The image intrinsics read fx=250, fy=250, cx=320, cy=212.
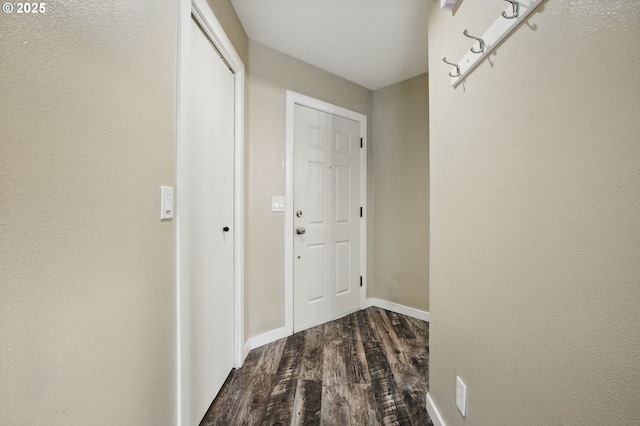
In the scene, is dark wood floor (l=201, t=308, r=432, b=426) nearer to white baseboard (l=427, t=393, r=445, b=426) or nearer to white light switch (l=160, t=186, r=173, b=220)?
white baseboard (l=427, t=393, r=445, b=426)

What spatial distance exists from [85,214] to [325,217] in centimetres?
194

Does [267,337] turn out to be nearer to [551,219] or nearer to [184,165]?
[184,165]

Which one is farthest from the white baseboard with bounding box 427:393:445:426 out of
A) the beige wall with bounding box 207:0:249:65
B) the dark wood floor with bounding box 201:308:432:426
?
the beige wall with bounding box 207:0:249:65

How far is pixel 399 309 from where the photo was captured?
8.71 ft

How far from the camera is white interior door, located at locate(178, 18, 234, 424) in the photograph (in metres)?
1.14

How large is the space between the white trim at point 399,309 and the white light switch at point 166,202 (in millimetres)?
2386

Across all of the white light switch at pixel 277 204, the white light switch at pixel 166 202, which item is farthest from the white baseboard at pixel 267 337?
the white light switch at pixel 166 202

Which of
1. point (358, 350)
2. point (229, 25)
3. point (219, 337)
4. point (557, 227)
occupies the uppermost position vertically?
point (229, 25)

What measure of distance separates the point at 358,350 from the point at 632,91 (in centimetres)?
199

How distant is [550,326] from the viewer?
0.59m

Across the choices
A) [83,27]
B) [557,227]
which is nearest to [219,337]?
[83,27]

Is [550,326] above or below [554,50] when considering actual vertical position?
below

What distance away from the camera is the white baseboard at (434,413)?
1195 mm

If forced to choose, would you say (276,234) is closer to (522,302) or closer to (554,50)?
(522,302)
